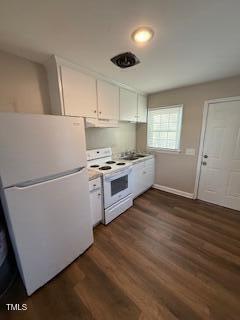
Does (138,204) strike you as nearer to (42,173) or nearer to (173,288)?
(173,288)

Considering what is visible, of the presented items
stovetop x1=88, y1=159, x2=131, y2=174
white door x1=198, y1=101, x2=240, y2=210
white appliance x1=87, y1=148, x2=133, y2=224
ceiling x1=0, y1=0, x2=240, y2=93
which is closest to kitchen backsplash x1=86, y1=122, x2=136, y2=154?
white appliance x1=87, y1=148, x2=133, y2=224

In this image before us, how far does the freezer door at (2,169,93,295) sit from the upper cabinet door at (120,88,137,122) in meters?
1.65

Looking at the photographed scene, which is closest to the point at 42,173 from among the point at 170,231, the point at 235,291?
the point at 170,231

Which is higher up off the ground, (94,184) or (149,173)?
(94,184)

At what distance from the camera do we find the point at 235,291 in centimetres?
135

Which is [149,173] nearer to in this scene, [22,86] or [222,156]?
[222,156]

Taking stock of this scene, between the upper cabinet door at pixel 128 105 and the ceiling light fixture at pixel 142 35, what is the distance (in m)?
1.30

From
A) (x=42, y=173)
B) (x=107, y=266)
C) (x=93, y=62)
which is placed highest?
(x=93, y=62)

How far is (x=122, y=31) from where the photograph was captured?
1.27 meters

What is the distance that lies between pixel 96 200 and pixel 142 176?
1.38 m

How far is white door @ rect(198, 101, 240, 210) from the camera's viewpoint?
2.50m

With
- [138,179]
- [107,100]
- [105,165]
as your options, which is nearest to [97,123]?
[107,100]

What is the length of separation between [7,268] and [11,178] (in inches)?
40.6

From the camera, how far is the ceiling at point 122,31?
3.33ft
